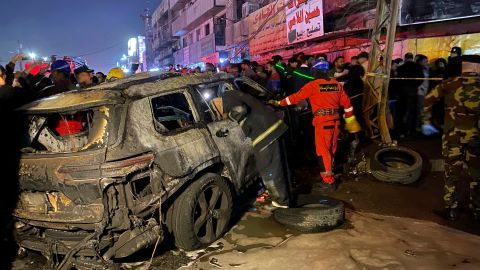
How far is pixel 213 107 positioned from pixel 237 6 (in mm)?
24147

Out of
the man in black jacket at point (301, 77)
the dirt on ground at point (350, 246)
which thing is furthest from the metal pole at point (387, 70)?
the dirt on ground at point (350, 246)

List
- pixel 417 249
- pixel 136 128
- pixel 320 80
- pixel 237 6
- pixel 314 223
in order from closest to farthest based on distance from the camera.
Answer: pixel 136 128
pixel 417 249
pixel 314 223
pixel 320 80
pixel 237 6

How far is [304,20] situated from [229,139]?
1205cm

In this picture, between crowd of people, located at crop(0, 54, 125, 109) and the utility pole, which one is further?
the utility pole

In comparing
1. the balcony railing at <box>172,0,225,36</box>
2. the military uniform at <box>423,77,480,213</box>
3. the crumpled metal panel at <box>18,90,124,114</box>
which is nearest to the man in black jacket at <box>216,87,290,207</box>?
the crumpled metal panel at <box>18,90,124,114</box>

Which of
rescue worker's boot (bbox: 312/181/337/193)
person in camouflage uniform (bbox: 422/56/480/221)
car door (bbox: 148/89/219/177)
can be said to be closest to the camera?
car door (bbox: 148/89/219/177)

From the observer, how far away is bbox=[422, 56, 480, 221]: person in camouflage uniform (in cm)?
474

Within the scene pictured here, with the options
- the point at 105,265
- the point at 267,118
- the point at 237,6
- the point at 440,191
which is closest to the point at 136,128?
the point at 105,265

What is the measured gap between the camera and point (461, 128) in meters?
4.85

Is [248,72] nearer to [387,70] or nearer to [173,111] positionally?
[387,70]

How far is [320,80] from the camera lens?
5965mm

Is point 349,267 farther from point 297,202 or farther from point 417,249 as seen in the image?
point 297,202

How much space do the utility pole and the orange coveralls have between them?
2.17 meters

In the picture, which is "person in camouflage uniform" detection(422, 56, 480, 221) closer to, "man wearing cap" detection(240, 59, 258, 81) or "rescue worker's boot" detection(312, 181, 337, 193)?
"rescue worker's boot" detection(312, 181, 337, 193)
